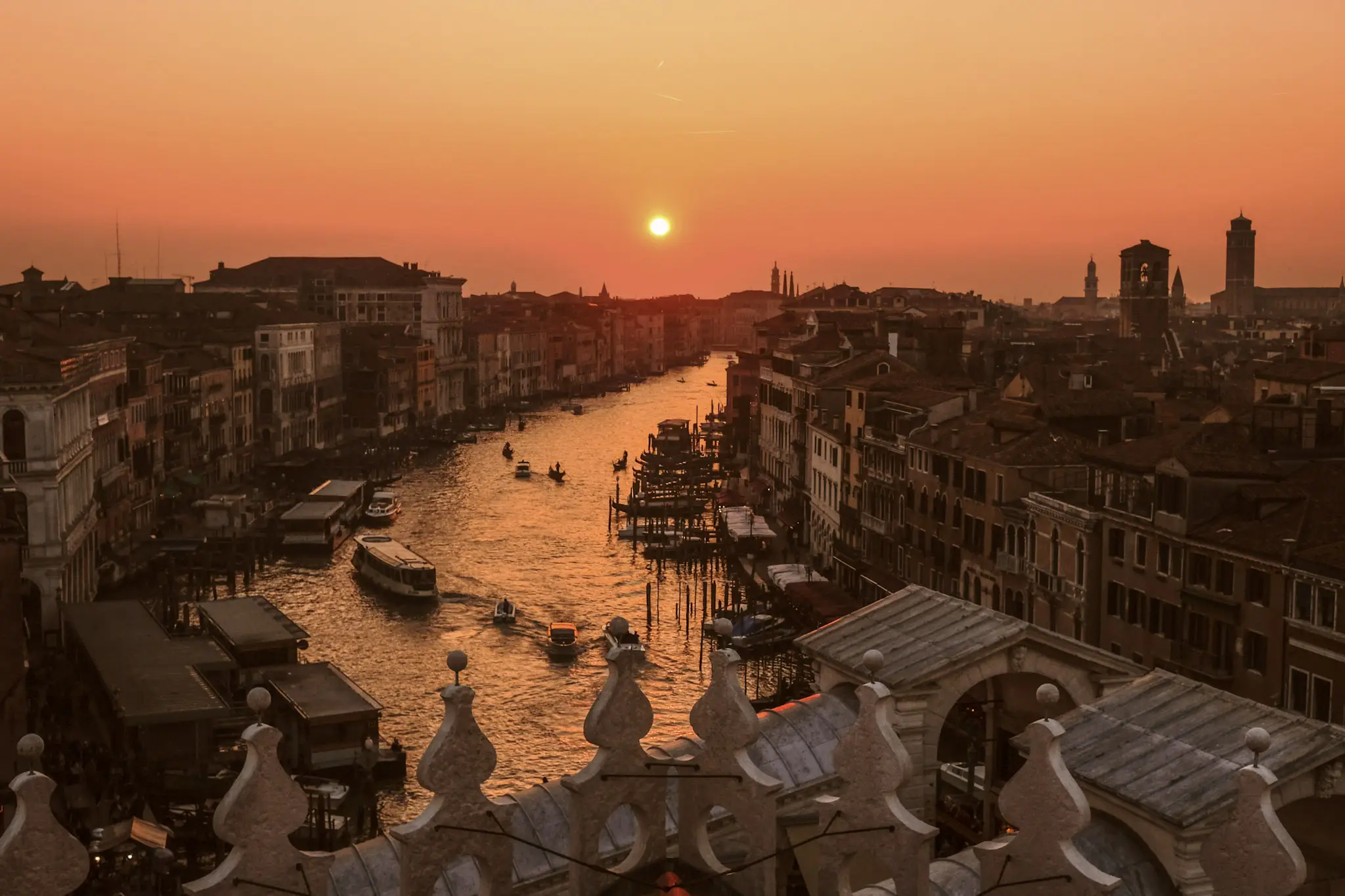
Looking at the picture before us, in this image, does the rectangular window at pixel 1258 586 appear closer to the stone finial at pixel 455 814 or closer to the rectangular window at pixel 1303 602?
the rectangular window at pixel 1303 602

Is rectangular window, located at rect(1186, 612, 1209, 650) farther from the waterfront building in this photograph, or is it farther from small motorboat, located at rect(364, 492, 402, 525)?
the waterfront building

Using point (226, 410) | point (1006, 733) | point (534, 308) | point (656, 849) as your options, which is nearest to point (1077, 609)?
point (1006, 733)

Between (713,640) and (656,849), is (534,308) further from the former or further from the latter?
(656,849)

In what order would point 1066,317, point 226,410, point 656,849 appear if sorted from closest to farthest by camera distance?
point 656,849 → point 226,410 → point 1066,317

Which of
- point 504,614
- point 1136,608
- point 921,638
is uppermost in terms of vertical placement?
point 921,638

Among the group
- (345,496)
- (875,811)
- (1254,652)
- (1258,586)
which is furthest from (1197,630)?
(345,496)

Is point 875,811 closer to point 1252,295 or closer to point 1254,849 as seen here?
point 1254,849
